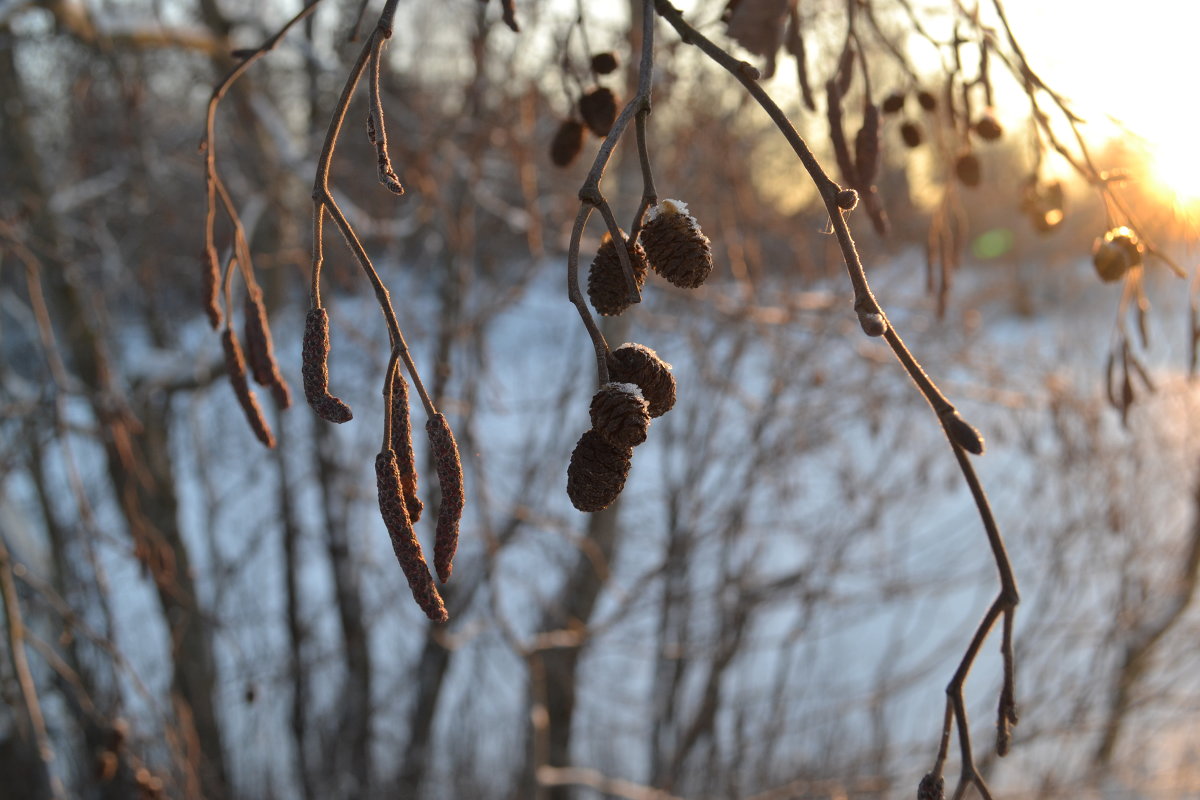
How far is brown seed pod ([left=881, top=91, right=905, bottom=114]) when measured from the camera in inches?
36.9

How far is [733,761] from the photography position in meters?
3.44

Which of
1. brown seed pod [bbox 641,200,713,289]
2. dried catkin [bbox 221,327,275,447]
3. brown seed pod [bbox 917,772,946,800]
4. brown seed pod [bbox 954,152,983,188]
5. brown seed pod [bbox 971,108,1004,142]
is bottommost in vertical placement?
brown seed pod [bbox 917,772,946,800]

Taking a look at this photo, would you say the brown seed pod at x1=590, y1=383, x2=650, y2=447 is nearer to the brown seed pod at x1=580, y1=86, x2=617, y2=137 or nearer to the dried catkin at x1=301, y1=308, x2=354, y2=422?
the dried catkin at x1=301, y1=308, x2=354, y2=422

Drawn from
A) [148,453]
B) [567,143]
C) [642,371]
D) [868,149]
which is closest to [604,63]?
A: [567,143]

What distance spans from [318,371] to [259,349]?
0.24m

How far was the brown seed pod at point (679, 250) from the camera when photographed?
0.45 meters

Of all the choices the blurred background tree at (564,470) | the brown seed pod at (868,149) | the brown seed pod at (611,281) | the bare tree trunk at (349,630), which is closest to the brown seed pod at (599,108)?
the brown seed pod at (868,149)

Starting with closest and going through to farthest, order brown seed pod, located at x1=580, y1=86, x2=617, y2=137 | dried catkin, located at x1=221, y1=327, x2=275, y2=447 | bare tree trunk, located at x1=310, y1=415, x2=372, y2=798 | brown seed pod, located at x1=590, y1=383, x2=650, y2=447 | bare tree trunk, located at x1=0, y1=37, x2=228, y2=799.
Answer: brown seed pod, located at x1=590, y1=383, x2=650, y2=447
dried catkin, located at x1=221, y1=327, x2=275, y2=447
brown seed pod, located at x1=580, y1=86, x2=617, y2=137
bare tree trunk, located at x1=0, y1=37, x2=228, y2=799
bare tree trunk, located at x1=310, y1=415, x2=372, y2=798

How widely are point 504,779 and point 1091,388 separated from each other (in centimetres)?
290

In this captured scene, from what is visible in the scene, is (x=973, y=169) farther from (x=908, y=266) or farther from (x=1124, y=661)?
(x=1124, y=661)

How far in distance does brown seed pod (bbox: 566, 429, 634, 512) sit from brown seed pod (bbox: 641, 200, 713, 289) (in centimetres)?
9

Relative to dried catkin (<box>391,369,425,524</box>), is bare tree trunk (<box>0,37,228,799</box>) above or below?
above

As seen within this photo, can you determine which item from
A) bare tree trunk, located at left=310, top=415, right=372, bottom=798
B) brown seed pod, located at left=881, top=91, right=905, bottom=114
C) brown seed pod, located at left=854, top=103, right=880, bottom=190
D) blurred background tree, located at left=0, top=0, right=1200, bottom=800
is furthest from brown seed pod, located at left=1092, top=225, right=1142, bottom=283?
bare tree trunk, located at left=310, top=415, right=372, bottom=798

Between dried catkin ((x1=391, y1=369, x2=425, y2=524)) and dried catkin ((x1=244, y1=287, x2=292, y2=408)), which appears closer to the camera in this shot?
dried catkin ((x1=391, y1=369, x2=425, y2=524))
